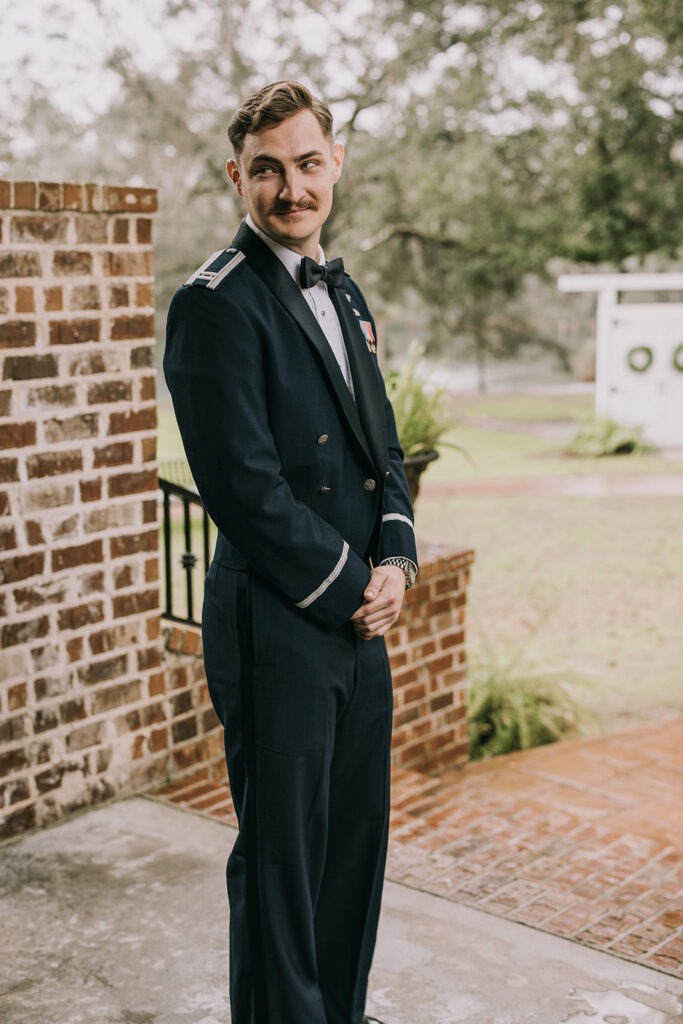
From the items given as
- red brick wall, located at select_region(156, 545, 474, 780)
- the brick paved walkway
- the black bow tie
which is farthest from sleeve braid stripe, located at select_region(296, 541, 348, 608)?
red brick wall, located at select_region(156, 545, 474, 780)

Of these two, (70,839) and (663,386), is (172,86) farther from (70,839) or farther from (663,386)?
(70,839)

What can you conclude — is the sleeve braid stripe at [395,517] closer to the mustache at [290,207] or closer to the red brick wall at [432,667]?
the mustache at [290,207]

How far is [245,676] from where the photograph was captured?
7.22 ft

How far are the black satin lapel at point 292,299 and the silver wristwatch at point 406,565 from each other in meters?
0.27

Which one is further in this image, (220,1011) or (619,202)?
(619,202)

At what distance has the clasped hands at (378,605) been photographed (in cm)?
221

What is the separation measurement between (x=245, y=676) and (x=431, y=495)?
1166cm

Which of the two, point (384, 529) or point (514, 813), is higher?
point (384, 529)

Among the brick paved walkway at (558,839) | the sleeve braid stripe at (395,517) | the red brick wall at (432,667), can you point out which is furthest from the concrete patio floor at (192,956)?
the red brick wall at (432,667)

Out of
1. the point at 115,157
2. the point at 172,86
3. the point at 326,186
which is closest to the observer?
the point at 326,186

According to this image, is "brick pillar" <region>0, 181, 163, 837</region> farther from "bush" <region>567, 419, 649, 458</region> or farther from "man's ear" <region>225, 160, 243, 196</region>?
"bush" <region>567, 419, 649, 458</region>

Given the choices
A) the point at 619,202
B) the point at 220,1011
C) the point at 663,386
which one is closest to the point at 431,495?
the point at 663,386

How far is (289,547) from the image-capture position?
2.11 m

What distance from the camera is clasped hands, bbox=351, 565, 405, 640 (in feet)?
7.25
